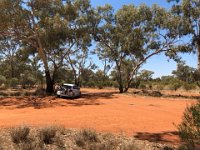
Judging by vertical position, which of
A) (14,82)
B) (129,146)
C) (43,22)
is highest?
(43,22)

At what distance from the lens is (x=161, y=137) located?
44.0 feet

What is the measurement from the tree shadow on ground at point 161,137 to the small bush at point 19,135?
4107 millimetres

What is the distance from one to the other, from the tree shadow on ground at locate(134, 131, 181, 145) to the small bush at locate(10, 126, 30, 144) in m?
4.11

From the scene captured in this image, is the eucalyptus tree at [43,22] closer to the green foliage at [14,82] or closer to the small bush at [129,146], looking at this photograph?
the green foliage at [14,82]

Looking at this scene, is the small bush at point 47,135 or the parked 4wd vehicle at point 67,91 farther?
the parked 4wd vehicle at point 67,91

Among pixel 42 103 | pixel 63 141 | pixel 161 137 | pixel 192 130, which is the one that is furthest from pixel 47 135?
pixel 42 103

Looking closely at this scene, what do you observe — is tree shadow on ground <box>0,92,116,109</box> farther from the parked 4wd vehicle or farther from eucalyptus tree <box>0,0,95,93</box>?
eucalyptus tree <box>0,0,95,93</box>

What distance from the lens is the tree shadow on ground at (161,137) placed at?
1273 centimetres

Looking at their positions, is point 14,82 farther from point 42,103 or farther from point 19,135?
point 19,135

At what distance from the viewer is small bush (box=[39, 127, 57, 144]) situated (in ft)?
39.0

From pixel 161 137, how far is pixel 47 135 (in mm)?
4393

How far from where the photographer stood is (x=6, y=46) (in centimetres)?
5416

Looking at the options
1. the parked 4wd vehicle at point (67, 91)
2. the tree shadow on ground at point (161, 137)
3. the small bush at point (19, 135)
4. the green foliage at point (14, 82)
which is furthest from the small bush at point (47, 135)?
the green foliage at point (14, 82)

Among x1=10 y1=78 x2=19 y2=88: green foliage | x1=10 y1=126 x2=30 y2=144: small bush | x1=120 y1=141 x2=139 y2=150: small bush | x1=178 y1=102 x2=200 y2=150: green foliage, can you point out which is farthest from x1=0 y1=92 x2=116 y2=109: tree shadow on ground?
x1=10 y1=78 x2=19 y2=88: green foliage
